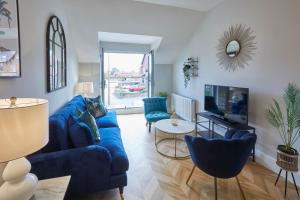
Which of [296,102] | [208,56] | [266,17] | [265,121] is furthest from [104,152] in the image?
[208,56]

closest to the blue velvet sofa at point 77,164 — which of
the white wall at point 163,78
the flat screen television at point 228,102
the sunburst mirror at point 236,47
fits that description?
the flat screen television at point 228,102

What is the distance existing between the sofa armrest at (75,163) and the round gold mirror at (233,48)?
2.70m

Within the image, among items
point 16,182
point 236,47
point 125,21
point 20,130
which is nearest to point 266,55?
point 236,47

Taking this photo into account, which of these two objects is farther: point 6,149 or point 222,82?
point 222,82

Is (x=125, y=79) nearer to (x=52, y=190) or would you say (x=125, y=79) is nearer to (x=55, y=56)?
(x=55, y=56)

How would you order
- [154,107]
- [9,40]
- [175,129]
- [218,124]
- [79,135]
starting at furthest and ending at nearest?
1. [154,107]
2. [218,124]
3. [175,129]
4. [79,135]
5. [9,40]

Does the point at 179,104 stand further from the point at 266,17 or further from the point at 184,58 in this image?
the point at 266,17

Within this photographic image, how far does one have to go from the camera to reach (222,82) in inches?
139

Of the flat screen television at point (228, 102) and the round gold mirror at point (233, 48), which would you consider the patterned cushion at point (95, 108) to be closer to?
the flat screen television at point (228, 102)

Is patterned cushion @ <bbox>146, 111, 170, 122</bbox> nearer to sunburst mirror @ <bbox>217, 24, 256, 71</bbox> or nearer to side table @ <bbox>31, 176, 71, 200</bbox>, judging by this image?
sunburst mirror @ <bbox>217, 24, 256, 71</bbox>

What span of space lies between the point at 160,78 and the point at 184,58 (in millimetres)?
1135

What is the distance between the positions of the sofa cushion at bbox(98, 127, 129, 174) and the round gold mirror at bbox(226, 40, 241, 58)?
2436 millimetres

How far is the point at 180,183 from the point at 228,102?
158 cm

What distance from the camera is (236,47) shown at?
3.12 meters
